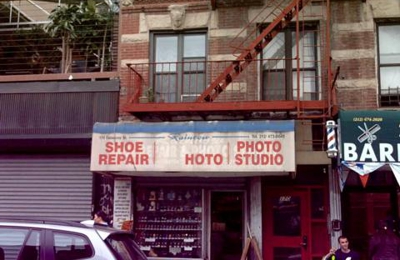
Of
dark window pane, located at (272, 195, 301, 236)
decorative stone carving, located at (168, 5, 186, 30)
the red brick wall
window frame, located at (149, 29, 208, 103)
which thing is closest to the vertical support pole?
dark window pane, located at (272, 195, 301, 236)

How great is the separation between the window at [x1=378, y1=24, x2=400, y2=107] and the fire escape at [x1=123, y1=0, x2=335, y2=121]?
131cm

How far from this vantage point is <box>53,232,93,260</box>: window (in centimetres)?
596

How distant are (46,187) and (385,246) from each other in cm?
769

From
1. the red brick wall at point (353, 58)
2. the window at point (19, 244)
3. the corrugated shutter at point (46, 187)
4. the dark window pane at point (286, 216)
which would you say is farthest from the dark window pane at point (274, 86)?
the window at point (19, 244)

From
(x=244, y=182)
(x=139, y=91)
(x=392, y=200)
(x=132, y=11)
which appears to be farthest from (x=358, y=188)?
(x=132, y=11)

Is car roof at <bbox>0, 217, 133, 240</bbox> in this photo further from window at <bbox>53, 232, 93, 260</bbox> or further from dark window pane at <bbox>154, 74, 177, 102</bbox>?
dark window pane at <bbox>154, 74, 177, 102</bbox>

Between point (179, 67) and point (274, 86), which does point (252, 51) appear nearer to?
point (274, 86)

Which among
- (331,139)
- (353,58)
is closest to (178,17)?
(353,58)

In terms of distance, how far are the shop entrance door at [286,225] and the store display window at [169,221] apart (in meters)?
1.56

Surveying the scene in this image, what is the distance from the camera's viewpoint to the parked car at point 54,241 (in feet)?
19.6

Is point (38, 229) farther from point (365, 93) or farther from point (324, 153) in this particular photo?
point (365, 93)

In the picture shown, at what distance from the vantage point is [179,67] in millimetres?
12375

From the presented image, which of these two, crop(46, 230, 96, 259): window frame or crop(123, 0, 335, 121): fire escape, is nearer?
crop(46, 230, 96, 259): window frame

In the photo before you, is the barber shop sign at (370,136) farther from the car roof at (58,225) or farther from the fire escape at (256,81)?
the car roof at (58,225)
